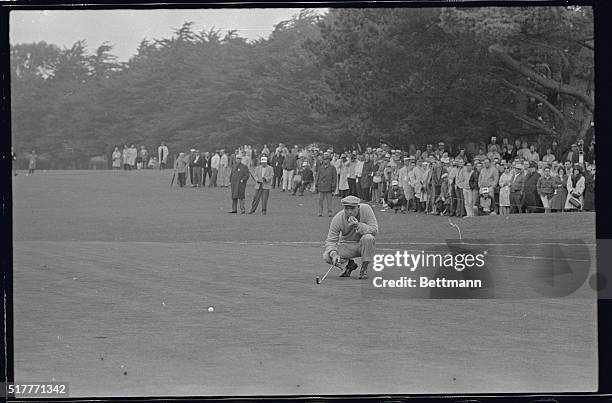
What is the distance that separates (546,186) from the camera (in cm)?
843

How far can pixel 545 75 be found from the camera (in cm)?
830

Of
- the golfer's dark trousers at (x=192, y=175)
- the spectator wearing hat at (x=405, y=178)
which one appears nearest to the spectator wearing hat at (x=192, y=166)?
the golfer's dark trousers at (x=192, y=175)

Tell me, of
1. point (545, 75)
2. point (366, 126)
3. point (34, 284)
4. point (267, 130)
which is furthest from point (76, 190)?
point (545, 75)

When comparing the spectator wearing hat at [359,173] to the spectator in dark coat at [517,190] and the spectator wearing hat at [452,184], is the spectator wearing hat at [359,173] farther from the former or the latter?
the spectator in dark coat at [517,190]

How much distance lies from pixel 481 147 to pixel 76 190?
118 inches

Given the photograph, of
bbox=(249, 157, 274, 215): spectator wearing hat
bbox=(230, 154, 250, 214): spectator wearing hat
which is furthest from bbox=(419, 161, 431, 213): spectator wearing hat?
bbox=(230, 154, 250, 214): spectator wearing hat

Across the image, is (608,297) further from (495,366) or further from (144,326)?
(144,326)

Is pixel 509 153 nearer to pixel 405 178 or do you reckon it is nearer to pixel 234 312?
pixel 405 178

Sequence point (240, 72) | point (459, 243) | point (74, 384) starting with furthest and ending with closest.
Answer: point (240, 72), point (459, 243), point (74, 384)

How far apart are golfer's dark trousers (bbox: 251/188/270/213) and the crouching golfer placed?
533 millimetres

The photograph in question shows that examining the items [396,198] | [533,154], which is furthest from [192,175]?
[533,154]

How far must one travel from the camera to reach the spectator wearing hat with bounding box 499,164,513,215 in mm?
8250

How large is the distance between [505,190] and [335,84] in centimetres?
152

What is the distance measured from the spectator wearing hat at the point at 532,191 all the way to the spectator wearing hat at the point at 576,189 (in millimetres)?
339
